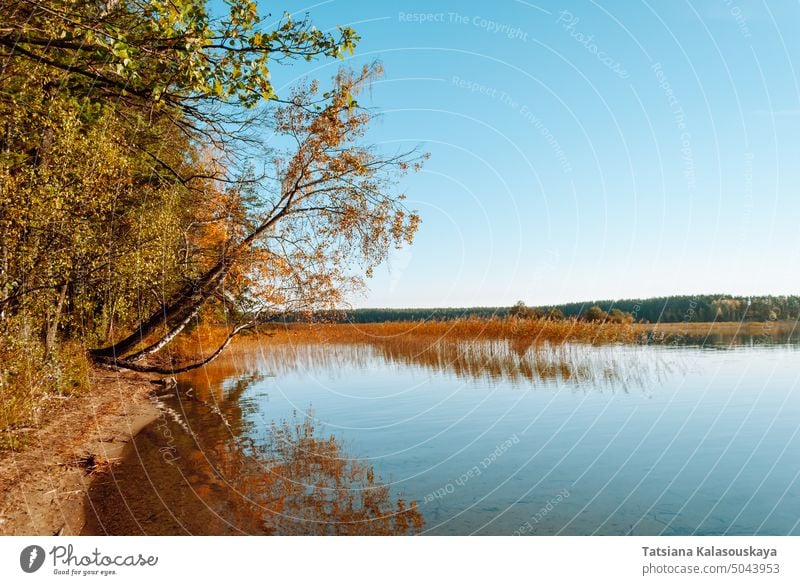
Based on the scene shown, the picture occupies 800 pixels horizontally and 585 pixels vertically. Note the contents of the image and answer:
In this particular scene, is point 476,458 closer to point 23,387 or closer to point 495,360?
point 23,387

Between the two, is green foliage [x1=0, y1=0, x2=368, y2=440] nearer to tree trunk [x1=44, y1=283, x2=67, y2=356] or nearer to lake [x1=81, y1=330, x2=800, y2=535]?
tree trunk [x1=44, y1=283, x2=67, y2=356]

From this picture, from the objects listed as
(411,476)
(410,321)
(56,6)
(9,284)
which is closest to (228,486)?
(411,476)

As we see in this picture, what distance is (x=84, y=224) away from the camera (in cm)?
1234

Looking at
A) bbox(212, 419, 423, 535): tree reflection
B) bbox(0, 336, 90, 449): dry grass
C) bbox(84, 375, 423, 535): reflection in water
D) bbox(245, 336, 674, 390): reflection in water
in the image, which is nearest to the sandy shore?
bbox(0, 336, 90, 449): dry grass

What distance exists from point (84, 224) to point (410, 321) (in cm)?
3664

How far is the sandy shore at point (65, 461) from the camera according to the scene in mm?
9023

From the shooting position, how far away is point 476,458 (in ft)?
43.6

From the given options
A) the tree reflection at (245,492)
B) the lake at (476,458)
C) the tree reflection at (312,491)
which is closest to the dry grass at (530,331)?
the lake at (476,458)

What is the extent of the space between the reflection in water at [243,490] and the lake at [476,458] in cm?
4

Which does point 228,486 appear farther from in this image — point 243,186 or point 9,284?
point 243,186

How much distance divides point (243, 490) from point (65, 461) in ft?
13.1

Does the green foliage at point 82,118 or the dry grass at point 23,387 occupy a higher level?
the green foliage at point 82,118

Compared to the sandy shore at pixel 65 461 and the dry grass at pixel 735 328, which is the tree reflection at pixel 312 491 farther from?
the dry grass at pixel 735 328

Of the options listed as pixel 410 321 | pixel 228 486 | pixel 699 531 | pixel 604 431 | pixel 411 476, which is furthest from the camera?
pixel 410 321
